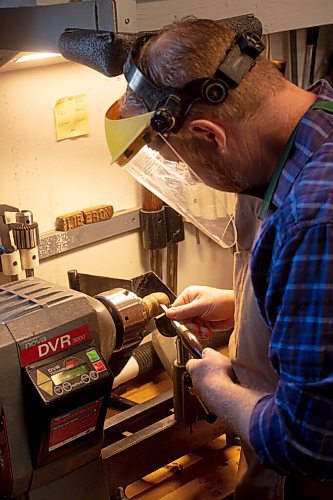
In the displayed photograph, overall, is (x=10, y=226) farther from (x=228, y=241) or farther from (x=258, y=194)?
(x=258, y=194)

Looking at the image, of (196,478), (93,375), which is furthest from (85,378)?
(196,478)

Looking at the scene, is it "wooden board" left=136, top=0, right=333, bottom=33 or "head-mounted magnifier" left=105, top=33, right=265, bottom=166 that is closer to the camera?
"head-mounted magnifier" left=105, top=33, right=265, bottom=166

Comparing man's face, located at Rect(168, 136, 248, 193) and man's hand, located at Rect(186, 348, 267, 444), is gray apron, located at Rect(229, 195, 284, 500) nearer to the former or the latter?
man's hand, located at Rect(186, 348, 267, 444)

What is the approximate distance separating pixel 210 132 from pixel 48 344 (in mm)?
474

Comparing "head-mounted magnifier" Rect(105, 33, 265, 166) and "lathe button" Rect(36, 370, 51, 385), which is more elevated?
"head-mounted magnifier" Rect(105, 33, 265, 166)

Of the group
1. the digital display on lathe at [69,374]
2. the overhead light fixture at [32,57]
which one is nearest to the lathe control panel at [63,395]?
the digital display on lathe at [69,374]

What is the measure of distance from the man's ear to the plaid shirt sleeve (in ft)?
0.54

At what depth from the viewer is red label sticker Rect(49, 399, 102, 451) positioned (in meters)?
1.22

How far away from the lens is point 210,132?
3.11 feet

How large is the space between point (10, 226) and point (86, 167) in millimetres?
351

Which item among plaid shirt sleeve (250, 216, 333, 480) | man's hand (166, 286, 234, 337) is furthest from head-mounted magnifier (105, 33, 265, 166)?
man's hand (166, 286, 234, 337)

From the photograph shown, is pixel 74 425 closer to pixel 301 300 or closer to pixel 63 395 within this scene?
pixel 63 395

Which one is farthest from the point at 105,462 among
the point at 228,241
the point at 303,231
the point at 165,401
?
the point at 303,231

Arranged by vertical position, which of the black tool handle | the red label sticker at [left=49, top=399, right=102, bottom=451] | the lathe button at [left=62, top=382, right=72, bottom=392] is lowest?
the red label sticker at [left=49, top=399, right=102, bottom=451]
